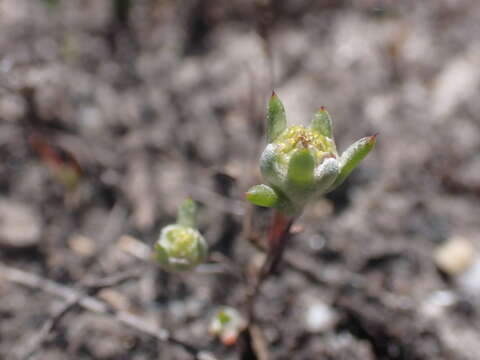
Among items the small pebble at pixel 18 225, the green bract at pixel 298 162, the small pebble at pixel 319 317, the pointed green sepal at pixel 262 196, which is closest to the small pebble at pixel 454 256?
the small pebble at pixel 319 317

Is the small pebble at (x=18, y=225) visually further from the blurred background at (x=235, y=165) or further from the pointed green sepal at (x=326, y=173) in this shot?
the pointed green sepal at (x=326, y=173)

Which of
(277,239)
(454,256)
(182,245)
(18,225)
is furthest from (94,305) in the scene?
(454,256)

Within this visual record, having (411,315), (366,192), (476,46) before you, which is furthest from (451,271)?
(476,46)

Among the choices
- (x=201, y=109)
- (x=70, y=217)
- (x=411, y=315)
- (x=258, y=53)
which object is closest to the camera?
(x=411, y=315)

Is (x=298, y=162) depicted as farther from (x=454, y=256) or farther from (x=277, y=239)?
(x=454, y=256)

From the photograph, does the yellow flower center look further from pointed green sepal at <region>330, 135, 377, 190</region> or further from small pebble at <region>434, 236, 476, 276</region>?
small pebble at <region>434, 236, 476, 276</region>

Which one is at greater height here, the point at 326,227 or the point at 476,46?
the point at 476,46

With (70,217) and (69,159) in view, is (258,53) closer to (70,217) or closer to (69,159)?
(69,159)
